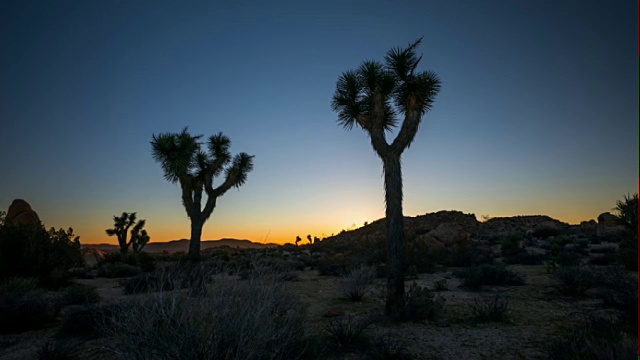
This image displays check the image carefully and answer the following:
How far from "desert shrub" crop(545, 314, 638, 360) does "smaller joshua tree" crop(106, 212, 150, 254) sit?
39.7 meters

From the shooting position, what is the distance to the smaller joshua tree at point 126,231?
3791 centimetres

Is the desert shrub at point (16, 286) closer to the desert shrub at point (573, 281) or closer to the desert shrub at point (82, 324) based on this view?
the desert shrub at point (82, 324)

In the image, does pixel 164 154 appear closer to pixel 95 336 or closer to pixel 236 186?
pixel 236 186

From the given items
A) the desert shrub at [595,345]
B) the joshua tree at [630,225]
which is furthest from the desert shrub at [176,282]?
the joshua tree at [630,225]

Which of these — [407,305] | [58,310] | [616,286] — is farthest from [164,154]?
[616,286]

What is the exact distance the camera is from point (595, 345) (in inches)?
172

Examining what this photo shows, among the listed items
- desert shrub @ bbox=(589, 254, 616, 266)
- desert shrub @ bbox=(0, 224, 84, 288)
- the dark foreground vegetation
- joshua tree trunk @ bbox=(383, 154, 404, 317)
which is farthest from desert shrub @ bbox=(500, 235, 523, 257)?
desert shrub @ bbox=(0, 224, 84, 288)

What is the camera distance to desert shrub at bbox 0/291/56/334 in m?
7.50

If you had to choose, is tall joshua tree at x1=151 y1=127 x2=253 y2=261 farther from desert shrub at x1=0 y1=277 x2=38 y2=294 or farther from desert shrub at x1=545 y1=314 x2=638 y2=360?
desert shrub at x1=545 y1=314 x2=638 y2=360

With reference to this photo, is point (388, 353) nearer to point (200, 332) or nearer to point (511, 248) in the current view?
point (200, 332)

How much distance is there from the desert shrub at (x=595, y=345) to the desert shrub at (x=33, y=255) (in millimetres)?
15845

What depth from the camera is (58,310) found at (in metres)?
8.76

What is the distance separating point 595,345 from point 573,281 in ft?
21.1

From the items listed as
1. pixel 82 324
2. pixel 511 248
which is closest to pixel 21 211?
pixel 82 324
